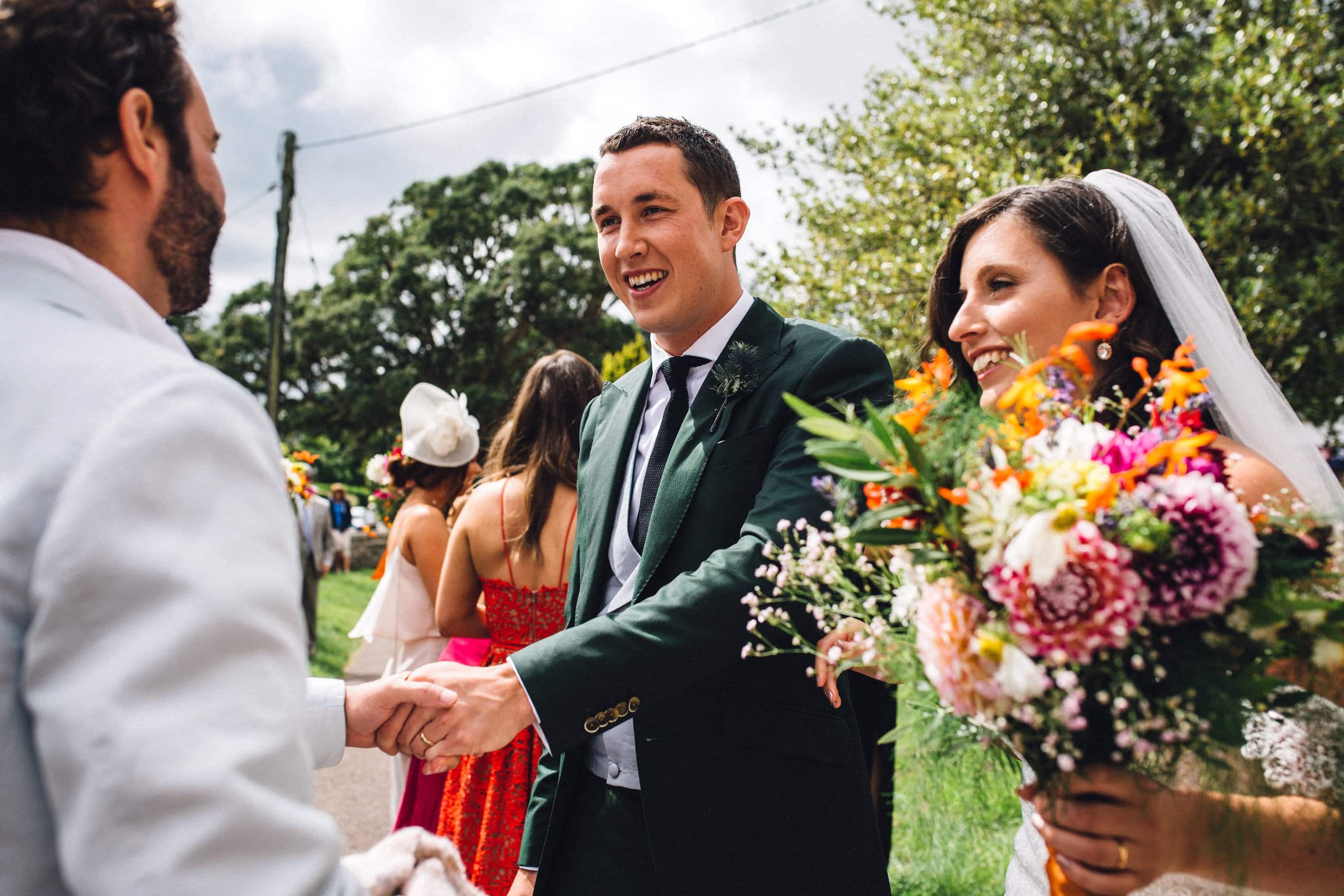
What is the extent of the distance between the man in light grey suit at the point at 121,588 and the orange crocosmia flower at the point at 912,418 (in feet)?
2.91

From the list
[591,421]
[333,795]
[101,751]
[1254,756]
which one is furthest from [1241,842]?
[333,795]

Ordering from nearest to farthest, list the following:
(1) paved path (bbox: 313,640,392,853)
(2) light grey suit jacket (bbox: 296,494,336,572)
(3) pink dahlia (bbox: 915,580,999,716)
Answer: (3) pink dahlia (bbox: 915,580,999,716)
(1) paved path (bbox: 313,640,392,853)
(2) light grey suit jacket (bbox: 296,494,336,572)

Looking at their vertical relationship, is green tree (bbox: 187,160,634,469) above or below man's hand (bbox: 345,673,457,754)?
above

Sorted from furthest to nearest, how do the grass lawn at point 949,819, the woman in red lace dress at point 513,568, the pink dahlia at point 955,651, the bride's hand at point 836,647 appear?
the woman in red lace dress at point 513,568 < the bride's hand at point 836,647 < the grass lawn at point 949,819 < the pink dahlia at point 955,651

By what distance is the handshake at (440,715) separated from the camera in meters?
2.00

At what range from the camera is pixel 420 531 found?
4918 millimetres

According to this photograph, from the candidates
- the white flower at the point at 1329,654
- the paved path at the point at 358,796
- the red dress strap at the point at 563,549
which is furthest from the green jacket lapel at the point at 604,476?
the paved path at the point at 358,796

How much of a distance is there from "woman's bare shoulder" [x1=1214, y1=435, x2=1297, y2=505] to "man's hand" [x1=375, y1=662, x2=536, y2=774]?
59.2 inches

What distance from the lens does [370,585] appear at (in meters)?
19.3

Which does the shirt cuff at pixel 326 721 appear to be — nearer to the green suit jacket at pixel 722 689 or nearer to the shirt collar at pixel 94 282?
the green suit jacket at pixel 722 689

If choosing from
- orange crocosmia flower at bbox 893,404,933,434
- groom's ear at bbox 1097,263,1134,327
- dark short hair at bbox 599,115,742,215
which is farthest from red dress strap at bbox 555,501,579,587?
orange crocosmia flower at bbox 893,404,933,434

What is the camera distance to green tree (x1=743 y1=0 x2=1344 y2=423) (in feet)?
21.4

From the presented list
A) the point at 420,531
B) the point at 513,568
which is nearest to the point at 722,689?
the point at 513,568

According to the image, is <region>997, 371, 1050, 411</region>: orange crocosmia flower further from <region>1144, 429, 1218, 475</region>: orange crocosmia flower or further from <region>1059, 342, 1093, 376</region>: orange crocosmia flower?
<region>1144, 429, 1218, 475</region>: orange crocosmia flower
